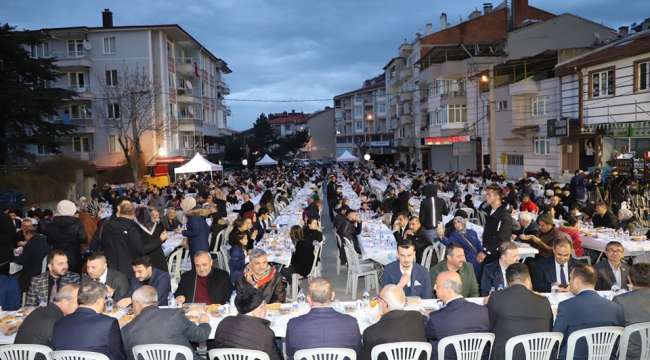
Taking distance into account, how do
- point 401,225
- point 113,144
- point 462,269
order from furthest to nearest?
1. point 113,144
2. point 401,225
3. point 462,269

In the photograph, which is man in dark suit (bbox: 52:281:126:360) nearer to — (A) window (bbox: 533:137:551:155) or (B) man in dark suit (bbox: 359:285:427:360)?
(B) man in dark suit (bbox: 359:285:427:360)

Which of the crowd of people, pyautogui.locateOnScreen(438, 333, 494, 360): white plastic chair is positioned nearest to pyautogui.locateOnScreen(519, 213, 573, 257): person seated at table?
the crowd of people

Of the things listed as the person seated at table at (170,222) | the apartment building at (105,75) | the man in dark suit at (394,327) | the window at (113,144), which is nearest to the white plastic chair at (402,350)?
the man in dark suit at (394,327)

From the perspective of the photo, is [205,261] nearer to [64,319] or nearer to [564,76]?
[64,319]

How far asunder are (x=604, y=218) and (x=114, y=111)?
3424cm

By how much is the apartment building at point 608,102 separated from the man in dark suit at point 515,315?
60.5ft

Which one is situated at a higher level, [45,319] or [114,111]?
[114,111]

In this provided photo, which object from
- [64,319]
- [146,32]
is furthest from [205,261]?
[146,32]

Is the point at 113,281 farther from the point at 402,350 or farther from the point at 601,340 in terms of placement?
the point at 601,340

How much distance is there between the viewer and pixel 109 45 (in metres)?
39.4

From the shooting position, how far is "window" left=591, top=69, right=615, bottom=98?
75.5 ft

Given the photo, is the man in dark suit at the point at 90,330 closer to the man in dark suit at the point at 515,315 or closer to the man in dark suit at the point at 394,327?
the man in dark suit at the point at 394,327

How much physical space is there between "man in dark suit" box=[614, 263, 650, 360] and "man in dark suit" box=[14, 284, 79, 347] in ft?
17.5

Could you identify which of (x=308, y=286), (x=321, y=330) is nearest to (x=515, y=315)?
(x=321, y=330)
